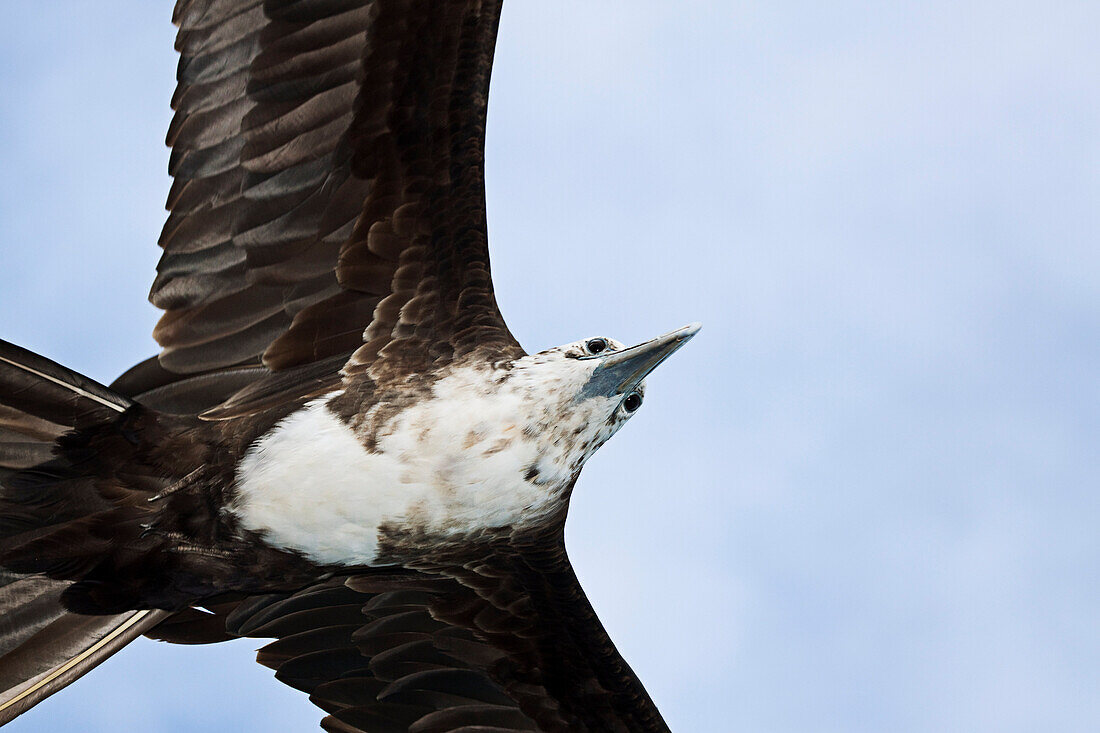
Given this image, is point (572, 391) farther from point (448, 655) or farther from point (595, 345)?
point (448, 655)

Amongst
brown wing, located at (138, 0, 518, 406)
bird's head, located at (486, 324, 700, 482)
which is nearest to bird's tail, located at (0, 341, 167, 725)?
brown wing, located at (138, 0, 518, 406)

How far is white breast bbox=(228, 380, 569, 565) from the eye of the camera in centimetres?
598

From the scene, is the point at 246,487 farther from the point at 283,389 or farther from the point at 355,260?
the point at 355,260

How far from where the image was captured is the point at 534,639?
7273mm

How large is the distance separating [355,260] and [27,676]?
2.36 metres

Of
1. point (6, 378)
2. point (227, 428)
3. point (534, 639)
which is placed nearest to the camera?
point (6, 378)

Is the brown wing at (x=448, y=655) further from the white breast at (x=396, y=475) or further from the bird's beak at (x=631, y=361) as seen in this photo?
the bird's beak at (x=631, y=361)

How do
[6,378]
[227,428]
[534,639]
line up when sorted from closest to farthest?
[6,378] → [227,428] → [534,639]

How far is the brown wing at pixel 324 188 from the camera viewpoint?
6.20 meters

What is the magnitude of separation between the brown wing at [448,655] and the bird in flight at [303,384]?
13.9 inches

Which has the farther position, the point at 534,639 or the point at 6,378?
the point at 534,639

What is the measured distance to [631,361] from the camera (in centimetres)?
595

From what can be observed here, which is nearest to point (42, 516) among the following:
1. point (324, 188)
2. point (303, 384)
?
point (303, 384)

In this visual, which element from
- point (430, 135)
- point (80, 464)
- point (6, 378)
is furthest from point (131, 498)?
point (430, 135)
